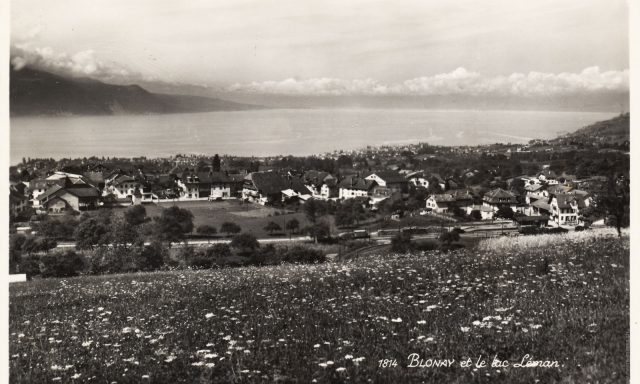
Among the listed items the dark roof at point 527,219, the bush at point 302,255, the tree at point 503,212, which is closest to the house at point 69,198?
the bush at point 302,255

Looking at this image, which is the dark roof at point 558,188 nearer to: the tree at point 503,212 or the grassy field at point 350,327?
the tree at point 503,212

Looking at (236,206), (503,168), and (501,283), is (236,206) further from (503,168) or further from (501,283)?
(501,283)

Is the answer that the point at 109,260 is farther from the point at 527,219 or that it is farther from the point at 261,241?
the point at 527,219

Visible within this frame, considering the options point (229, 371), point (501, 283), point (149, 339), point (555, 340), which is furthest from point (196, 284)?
point (555, 340)

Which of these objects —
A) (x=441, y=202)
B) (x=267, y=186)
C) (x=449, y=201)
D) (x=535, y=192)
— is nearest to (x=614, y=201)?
(x=535, y=192)

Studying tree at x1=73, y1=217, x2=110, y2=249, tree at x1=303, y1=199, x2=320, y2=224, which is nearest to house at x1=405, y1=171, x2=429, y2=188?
tree at x1=303, y1=199, x2=320, y2=224

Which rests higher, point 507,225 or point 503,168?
point 503,168
